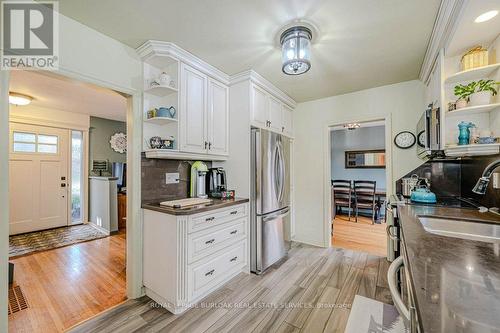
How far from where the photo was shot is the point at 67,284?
2213 mm

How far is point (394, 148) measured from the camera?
2.83m

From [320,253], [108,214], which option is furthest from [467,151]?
[108,214]

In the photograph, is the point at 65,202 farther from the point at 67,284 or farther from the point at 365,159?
the point at 365,159

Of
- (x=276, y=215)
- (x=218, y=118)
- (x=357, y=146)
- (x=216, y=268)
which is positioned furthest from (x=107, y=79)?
(x=357, y=146)

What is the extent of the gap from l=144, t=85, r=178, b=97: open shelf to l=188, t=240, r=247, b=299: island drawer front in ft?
5.47

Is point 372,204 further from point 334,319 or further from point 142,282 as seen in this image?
point 142,282

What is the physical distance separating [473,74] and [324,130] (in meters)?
1.81

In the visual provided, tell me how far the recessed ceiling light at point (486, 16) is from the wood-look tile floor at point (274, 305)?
229 cm

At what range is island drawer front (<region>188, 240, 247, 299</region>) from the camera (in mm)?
1839

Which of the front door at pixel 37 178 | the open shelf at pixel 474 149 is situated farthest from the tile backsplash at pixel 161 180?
the front door at pixel 37 178

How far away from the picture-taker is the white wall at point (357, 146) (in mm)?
5460

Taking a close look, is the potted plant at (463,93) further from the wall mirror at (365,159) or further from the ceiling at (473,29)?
the wall mirror at (365,159)

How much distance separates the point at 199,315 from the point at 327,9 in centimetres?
261

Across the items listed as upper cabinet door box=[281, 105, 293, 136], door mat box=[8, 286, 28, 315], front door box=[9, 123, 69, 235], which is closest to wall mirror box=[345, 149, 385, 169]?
upper cabinet door box=[281, 105, 293, 136]
